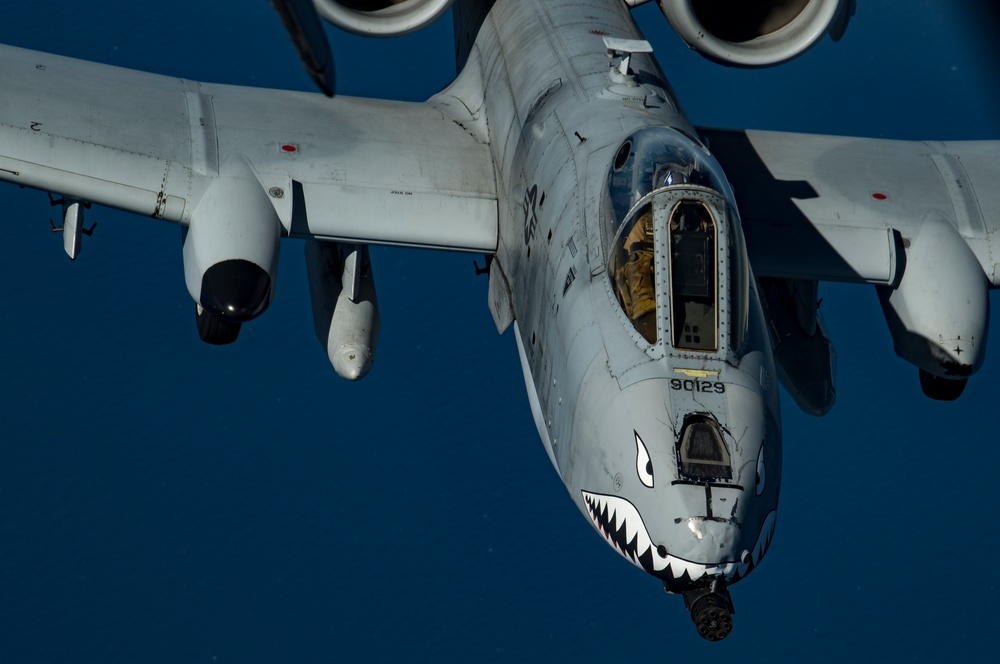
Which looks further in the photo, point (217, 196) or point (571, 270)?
point (217, 196)

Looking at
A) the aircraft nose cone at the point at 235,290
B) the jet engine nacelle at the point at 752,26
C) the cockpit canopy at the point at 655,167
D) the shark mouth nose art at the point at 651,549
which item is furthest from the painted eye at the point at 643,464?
the jet engine nacelle at the point at 752,26

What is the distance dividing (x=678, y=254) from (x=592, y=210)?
3.76 feet

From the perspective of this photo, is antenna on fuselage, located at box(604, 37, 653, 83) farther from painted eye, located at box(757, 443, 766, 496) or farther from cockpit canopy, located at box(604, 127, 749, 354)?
painted eye, located at box(757, 443, 766, 496)

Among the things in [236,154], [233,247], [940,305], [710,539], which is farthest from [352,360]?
[710,539]

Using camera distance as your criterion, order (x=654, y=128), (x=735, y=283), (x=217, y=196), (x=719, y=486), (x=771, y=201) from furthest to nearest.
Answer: (x=771, y=201), (x=217, y=196), (x=654, y=128), (x=735, y=283), (x=719, y=486)

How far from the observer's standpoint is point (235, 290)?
9.63 meters

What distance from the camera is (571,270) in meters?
8.76

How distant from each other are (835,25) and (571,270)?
4378 mm

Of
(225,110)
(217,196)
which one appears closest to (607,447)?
(217,196)

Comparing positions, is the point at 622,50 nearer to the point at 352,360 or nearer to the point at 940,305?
the point at 940,305

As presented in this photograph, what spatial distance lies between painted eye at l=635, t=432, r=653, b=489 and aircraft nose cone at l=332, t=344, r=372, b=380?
4.08 m

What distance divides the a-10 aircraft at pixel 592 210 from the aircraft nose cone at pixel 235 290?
0.7 inches

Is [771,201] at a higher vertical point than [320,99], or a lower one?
lower

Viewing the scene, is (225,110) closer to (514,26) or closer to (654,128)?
(514,26)
